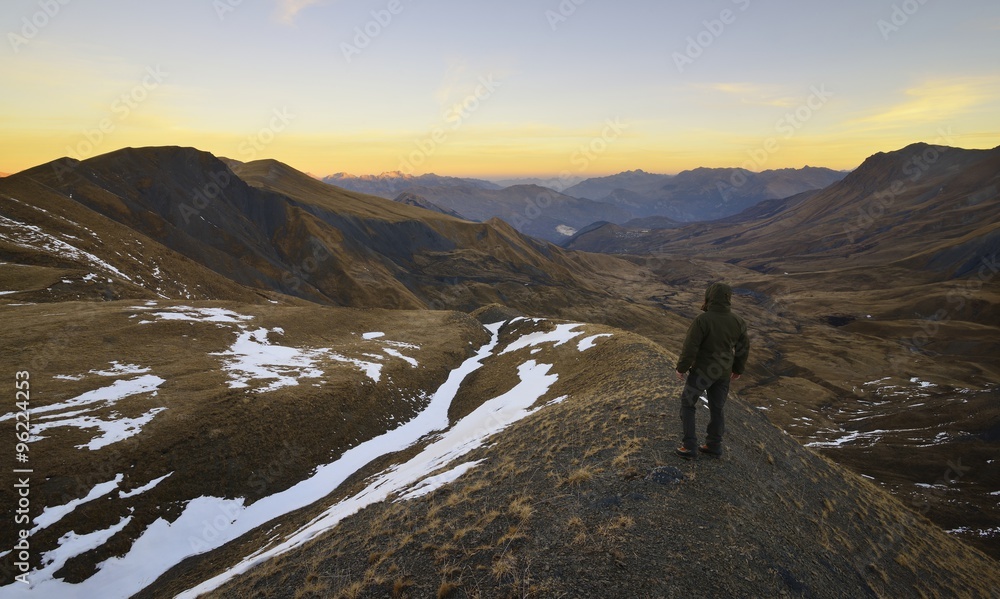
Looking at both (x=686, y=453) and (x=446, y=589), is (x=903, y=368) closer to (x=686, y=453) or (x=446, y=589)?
(x=686, y=453)

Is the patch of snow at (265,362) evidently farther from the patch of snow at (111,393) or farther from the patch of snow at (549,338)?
the patch of snow at (549,338)

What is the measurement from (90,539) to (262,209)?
10926cm

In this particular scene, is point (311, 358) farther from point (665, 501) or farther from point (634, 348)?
point (665, 501)

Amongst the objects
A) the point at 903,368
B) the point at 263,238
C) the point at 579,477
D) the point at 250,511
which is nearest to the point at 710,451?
the point at 579,477

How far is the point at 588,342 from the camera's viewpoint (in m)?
33.6

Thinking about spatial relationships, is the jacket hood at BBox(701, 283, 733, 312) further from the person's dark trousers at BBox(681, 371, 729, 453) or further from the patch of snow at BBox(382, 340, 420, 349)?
the patch of snow at BBox(382, 340, 420, 349)

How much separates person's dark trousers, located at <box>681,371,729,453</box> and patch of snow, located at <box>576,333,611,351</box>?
2124 centimetres

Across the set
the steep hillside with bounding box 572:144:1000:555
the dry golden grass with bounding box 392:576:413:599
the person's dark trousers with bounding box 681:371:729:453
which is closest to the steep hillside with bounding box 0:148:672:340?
the dry golden grass with bounding box 392:576:413:599

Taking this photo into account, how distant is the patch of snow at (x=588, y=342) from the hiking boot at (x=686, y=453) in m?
21.2

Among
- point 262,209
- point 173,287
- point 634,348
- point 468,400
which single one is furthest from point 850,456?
point 262,209

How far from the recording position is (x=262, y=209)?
108 metres

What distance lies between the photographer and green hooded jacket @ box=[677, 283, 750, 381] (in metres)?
9.78

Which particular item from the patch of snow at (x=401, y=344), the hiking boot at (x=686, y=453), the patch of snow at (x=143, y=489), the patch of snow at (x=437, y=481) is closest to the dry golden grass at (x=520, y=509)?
the patch of snow at (x=437, y=481)

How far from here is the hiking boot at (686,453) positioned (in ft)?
34.9
